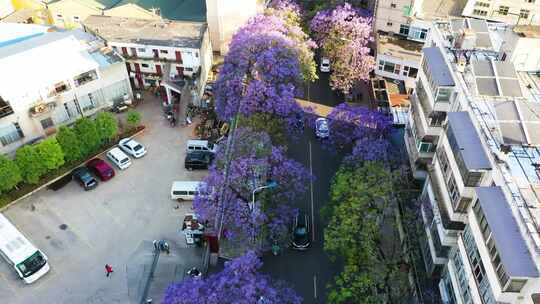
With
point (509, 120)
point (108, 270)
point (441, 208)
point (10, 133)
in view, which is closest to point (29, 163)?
point (10, 133)

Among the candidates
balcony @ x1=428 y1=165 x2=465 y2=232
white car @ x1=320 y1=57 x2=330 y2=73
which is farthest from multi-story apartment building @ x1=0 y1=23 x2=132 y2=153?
balcony @ x1=428 y1=165 x2=465 y2=232

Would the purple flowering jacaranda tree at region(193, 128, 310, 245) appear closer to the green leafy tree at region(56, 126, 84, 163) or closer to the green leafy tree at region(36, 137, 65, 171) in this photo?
the green leafy tree at region(56, 126, 84, 163)

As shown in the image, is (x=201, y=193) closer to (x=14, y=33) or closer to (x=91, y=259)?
(x=91, y=259)

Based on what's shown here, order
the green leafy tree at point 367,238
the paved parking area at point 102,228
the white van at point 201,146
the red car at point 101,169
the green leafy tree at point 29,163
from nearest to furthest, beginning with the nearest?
the green leafy tree at point 367,238
the paved parking area at point 102,228
the green leafy tree at point 29,163
the red car at point 101,169
the white van at point 201,146

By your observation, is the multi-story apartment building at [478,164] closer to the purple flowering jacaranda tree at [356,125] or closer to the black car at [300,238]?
the purple flowering jacaranda tree at [356,125]

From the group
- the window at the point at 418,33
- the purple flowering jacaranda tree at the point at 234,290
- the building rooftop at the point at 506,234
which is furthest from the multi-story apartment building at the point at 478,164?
the window at the point at 418,33

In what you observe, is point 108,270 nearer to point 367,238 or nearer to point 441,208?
point 367,238
